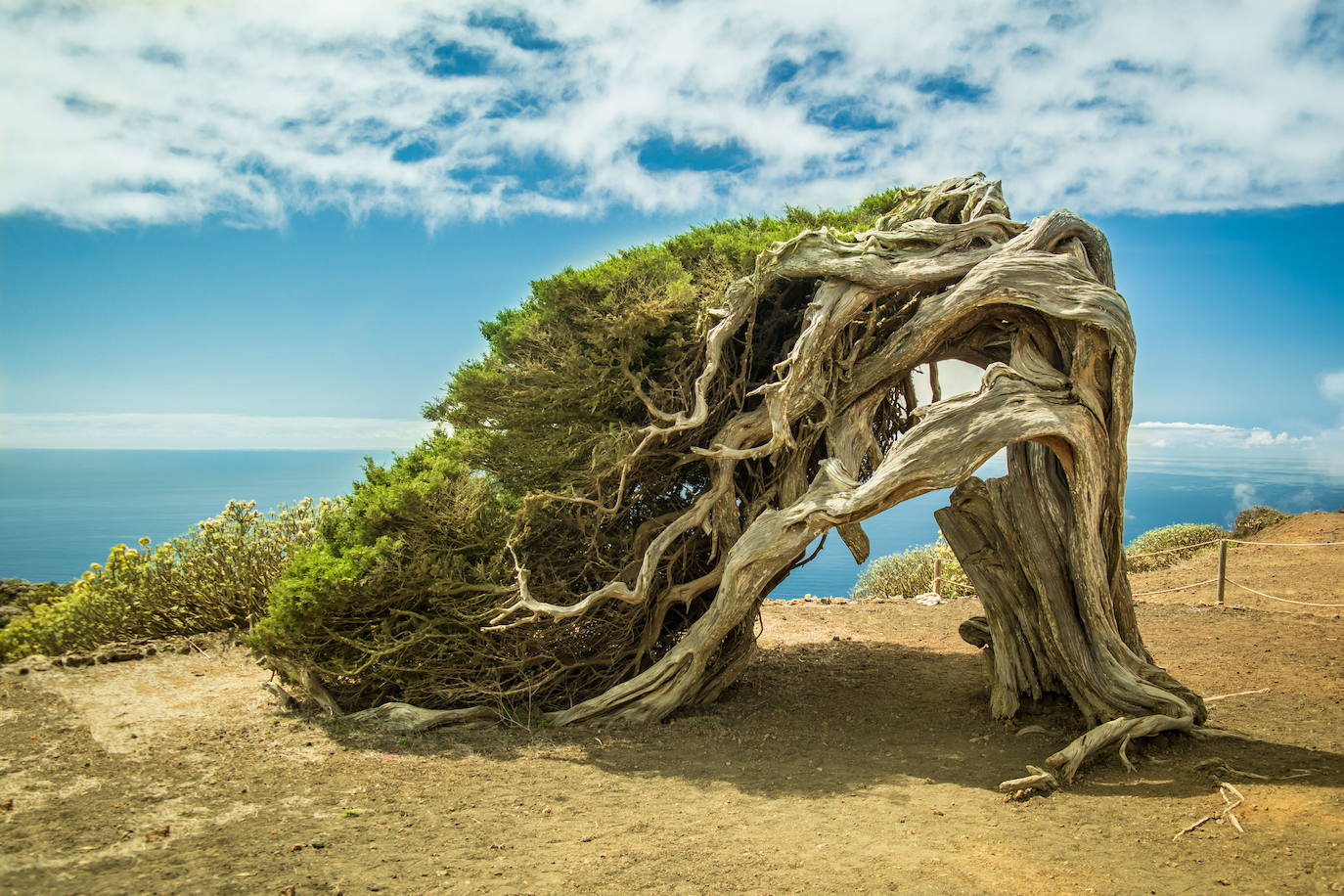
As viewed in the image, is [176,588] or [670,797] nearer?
[670,797]

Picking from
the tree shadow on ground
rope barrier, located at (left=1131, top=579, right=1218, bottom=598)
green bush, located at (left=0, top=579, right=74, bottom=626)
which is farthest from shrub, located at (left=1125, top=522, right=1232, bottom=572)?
green bush, located at (left=0, top=579, right=74, bottom=626)

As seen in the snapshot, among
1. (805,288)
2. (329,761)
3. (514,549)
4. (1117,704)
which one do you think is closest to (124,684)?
(329,761)

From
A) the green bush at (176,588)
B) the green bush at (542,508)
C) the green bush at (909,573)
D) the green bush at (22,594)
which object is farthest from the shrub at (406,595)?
the green bush at (909,573)

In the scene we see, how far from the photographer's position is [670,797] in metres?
6.35

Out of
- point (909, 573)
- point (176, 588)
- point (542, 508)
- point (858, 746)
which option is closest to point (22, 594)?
point (176, 588)

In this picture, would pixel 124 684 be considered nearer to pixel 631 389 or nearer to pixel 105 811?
pixel 105 811

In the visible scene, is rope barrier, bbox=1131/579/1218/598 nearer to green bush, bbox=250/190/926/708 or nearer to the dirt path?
the dirt path

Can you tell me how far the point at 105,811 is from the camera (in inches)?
229

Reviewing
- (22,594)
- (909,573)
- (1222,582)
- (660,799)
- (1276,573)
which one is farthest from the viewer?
(909,573)

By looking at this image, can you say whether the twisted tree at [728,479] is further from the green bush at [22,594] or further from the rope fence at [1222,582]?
the green bush at [22,594]

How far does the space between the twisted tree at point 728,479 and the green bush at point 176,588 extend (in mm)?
3333

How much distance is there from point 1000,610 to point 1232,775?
7.21 ft

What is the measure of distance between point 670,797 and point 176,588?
7904mm

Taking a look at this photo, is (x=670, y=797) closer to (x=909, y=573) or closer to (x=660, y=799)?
(x=660, y=799)
